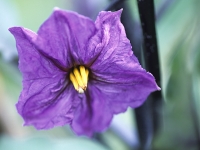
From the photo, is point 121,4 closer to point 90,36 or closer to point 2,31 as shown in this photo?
point 90,36

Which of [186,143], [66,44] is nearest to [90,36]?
[66,44]

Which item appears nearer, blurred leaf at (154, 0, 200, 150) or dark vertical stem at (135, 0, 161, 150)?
dark vertical stem at (135, 0, 161, 150)

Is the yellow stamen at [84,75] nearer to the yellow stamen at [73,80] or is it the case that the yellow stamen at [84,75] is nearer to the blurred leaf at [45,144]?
the yellow stamen at [73,80]

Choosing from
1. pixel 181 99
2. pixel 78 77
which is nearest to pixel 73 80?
pixel 78 77

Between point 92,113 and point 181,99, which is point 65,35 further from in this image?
point 181,99

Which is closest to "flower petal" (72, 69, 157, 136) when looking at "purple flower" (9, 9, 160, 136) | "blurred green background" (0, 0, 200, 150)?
"purple flower" (9, 9, 160, 136)

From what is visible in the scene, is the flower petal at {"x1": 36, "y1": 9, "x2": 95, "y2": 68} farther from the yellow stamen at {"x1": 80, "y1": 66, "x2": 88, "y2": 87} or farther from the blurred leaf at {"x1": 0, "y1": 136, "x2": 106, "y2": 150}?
the blurred leaf at {"x1": 0, "y1": 136, "x2": 106, "y2": 150}

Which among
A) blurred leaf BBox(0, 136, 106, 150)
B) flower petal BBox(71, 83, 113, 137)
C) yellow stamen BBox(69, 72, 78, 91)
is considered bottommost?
blurred leaf BBox(0, 136, 106, 150)
